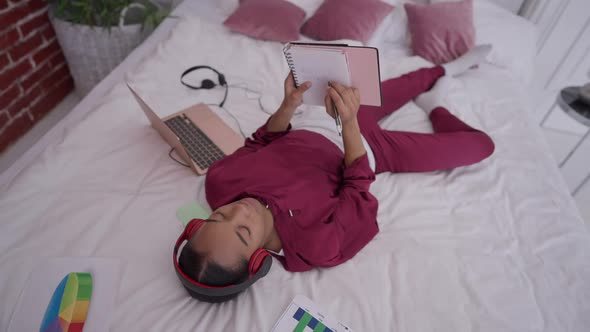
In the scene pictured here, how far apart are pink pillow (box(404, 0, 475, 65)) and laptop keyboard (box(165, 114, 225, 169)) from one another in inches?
46.6

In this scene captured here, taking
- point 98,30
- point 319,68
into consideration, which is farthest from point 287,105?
point 98,30

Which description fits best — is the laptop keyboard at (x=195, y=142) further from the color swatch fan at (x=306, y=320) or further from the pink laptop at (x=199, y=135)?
the color swatch fan at (x=306, y=320)

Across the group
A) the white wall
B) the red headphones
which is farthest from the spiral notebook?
the white wall

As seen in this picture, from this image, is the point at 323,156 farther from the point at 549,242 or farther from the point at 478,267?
the point at 549,242

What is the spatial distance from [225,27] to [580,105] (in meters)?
1.77

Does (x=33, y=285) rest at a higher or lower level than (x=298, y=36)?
lower

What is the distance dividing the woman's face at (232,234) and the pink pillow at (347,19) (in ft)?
3.83

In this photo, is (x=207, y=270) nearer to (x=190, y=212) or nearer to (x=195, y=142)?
(x=190, y=212)

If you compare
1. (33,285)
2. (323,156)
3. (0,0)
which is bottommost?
(33,285)

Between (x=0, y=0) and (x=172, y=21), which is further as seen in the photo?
(x=172, y=21)

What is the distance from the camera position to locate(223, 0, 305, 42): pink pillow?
166 centimetres

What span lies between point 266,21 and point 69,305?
1426 mm

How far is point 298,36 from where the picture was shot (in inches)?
66.4

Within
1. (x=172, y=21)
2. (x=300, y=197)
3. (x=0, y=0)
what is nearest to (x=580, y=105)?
(x=300, y=197)
